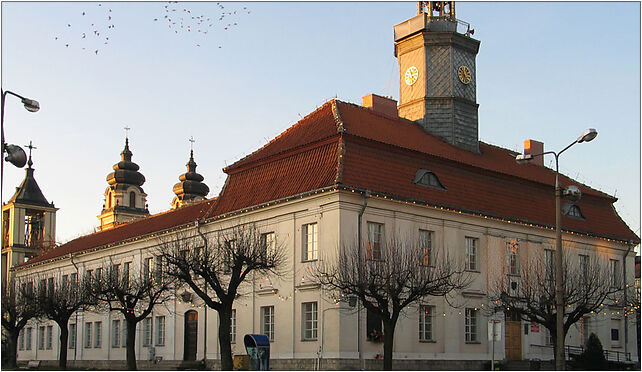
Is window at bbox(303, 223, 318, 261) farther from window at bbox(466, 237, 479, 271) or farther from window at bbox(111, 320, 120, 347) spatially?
window at bbox(111, 320, 120, 347)

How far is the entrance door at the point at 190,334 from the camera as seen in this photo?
140ft

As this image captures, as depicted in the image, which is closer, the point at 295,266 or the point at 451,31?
the point at 295,266

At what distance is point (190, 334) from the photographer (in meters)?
43.3

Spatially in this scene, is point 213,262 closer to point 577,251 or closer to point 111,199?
point 577,251

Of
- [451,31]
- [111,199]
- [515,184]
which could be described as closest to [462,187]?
[515,184]

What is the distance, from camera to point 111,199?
292 ft

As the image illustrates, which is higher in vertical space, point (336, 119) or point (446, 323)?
point (336, 119)

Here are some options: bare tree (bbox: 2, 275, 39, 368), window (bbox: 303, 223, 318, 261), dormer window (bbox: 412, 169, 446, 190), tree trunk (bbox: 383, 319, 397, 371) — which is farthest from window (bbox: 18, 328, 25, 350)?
tree trunk (bbox: 383, 319, 397, 371)

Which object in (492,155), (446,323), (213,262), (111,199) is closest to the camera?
(213,262)

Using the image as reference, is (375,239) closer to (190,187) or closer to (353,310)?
(353,310)

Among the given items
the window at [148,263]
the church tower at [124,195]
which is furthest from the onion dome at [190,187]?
the window at [148,263]

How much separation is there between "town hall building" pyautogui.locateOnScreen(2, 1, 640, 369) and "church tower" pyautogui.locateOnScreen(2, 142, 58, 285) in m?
23.2

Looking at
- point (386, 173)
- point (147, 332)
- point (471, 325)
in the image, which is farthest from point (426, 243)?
point (147, 332)

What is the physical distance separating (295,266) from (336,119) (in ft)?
23.2
